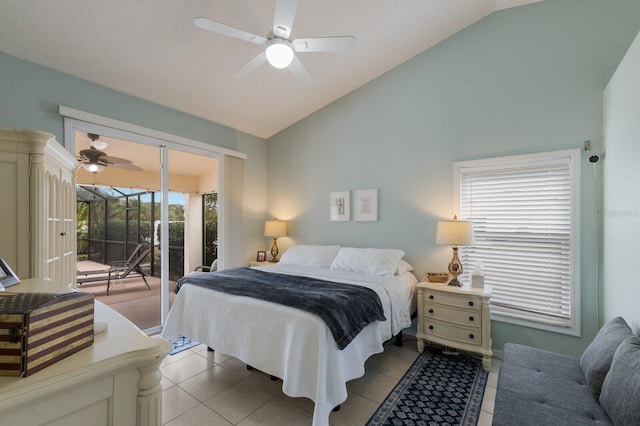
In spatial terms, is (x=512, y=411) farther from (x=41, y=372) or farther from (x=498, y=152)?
(x=498, y=152)

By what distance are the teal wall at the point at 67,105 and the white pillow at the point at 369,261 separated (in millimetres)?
1747

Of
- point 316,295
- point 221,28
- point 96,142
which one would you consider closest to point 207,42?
point 221,28

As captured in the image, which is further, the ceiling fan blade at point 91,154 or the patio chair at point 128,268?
the patio chair at point 128,268

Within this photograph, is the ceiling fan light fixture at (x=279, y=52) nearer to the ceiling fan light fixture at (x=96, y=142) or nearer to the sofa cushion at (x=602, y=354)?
the ceiling fan light fixture at (x=96, y=142)

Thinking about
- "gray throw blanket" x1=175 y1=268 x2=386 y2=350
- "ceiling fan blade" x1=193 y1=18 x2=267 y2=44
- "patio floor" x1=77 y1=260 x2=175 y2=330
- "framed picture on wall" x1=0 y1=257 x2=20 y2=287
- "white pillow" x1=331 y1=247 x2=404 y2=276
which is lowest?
"patio floor" x1=77 y1=260 x2=175 y2=330

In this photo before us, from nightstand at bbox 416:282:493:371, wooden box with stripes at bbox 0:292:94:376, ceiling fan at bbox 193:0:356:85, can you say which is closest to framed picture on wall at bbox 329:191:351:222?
nightstand at bbox 416:282:493:371

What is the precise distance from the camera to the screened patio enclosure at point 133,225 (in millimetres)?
3883

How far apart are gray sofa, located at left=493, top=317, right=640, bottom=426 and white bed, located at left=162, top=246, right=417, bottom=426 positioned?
35.8 inches

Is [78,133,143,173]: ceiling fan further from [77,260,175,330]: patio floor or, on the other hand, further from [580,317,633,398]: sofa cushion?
[580,317,633,398]: sofa cushion

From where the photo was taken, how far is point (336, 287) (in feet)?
8.40

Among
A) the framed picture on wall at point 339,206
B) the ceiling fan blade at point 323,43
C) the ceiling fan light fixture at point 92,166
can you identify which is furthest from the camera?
the framed picture on wall at point 339,206

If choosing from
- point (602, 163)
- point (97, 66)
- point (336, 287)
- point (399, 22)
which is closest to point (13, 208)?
point (97, 66)

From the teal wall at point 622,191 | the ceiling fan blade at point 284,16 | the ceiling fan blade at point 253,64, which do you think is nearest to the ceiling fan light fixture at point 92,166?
the ceiling fan blade at point 253,64

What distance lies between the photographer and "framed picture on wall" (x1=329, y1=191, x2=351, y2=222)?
403 cm
